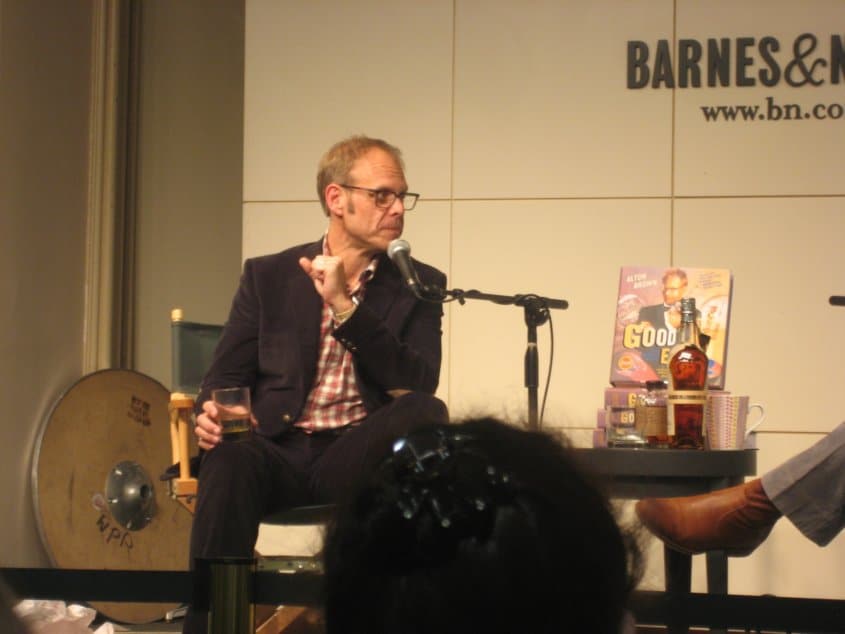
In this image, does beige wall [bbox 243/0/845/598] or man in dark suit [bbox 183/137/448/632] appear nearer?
man in dark suit [bbox 183/137/448/632]

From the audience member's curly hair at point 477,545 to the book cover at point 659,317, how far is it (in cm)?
188

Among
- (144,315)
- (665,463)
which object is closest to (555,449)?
(665,463)

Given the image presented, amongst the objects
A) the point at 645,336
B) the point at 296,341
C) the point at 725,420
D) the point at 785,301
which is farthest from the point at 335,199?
the point at 785,301

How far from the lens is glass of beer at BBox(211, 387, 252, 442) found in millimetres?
2314

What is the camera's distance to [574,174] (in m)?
3.84

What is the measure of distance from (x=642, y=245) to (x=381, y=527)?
326 cm

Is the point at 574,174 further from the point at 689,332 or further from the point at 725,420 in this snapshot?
the point at 725,420

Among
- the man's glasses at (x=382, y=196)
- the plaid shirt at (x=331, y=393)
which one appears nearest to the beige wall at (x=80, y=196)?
the plaid shirt at (x=331, y=393)

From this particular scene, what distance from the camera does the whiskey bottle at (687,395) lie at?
2.34m

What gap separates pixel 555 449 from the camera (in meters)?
0.69

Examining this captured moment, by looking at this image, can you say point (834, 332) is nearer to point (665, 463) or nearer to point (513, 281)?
point (513, 281)

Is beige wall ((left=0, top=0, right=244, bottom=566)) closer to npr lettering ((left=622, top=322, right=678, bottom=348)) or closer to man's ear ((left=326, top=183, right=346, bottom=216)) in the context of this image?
man's ear ((left=326, top=183, right=346, bottom=216))

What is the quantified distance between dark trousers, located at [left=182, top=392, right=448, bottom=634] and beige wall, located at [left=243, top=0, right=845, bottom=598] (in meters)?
1.39

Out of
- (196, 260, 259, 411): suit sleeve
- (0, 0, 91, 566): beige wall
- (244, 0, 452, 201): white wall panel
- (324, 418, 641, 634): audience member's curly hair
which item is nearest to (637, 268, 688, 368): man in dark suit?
(196, 260, 259, 411): suit sleeve
